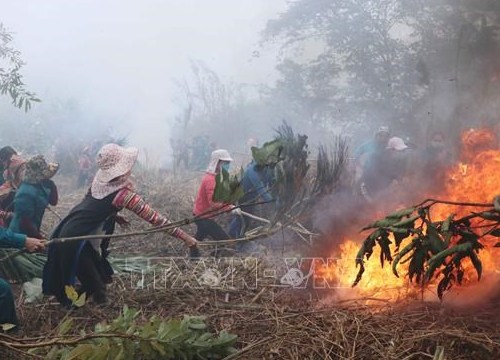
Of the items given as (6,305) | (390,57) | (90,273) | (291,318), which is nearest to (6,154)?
(90,273)

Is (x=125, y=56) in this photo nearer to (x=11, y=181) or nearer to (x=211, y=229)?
(x=11, y=181)

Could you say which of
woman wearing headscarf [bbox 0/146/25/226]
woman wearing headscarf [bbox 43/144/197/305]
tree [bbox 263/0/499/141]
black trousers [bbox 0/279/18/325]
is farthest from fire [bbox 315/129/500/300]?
tree [bbox 263/0/499/141]

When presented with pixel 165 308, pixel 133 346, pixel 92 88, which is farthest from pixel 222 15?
pixel 133 346

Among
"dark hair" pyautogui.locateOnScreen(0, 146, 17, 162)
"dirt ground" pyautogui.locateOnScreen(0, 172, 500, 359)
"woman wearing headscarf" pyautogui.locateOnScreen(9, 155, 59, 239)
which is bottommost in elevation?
"dirt ground" pyautogui.locateOnScreen(0, 172, 500, 359)

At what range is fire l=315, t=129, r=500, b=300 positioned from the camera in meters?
4.32

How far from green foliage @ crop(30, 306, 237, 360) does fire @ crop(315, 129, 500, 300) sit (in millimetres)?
1488

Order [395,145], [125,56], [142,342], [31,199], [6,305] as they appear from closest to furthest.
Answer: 1. [142,342]
2. [6,305]
3. [31,199]
4. [395,145]
5. [125,56]

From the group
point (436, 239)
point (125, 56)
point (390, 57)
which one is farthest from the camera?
point (125, 56)

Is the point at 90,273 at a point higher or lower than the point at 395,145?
lower

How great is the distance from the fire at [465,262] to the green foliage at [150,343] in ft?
4.88

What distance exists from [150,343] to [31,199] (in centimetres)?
310

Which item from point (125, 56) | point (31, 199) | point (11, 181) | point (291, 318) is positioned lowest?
point (291, 318)

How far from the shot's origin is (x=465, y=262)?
439 centimetres

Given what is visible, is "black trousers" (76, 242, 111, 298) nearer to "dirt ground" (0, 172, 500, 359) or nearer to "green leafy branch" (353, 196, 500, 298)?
"dirt ground" (0, 172, 500, 359)
